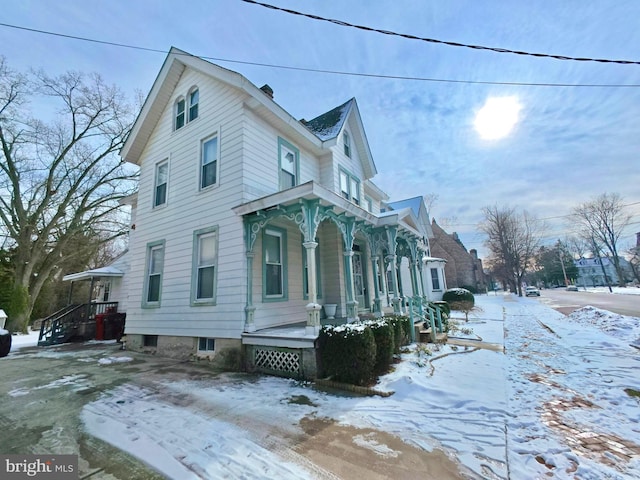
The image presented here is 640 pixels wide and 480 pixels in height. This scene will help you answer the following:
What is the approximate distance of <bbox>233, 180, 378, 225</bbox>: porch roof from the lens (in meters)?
5.82

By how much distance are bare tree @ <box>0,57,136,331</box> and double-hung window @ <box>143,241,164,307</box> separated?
12.3 m

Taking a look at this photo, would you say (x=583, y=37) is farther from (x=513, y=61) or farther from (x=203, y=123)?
(x=203, y=123)

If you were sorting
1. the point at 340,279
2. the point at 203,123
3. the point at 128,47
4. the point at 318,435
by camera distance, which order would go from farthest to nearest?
the point at 340,279 < the point at 203,123 < the point at 128,47 < the point at 318,435

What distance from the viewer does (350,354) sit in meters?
5.06

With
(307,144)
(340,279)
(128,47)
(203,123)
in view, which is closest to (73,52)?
(128,47)

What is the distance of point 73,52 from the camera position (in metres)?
6.07

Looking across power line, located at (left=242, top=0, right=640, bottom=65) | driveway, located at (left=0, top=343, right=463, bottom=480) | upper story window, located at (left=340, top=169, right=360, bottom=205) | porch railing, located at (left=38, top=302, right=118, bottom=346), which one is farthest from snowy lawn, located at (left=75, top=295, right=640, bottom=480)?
porch railing, located at (left=38, top=302, right=118, bottom=346)

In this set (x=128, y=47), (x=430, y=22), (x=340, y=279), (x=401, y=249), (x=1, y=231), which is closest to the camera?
(x=430, y=22)

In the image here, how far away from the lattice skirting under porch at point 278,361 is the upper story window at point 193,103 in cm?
743

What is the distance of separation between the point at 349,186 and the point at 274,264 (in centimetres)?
495

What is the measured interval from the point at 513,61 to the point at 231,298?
7.93 metres

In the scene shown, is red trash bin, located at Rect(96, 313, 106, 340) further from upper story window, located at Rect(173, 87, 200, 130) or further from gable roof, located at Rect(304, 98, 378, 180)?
gable roof, located at Rect(304, 98, 378, 180)

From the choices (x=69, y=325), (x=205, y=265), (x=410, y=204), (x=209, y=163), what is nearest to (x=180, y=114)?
(x=209, y=163)

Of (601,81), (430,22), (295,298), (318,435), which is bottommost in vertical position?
(318,435)
